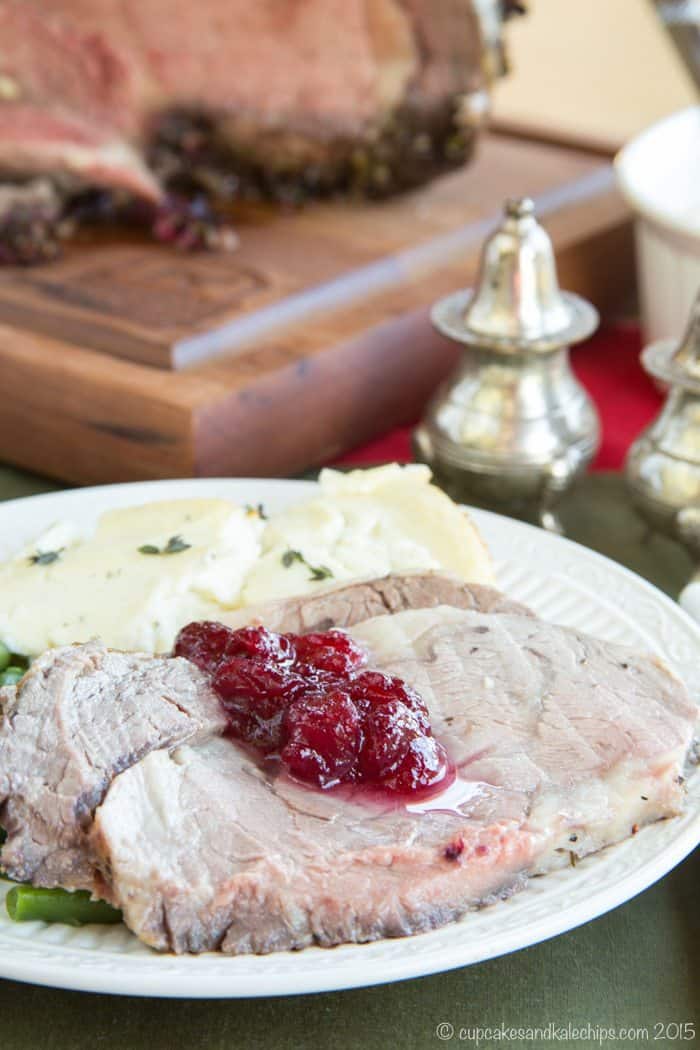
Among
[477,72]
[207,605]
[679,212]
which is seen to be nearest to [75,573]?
[207,605]

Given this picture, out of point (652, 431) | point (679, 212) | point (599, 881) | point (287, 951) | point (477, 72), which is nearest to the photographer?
point (287, 951)

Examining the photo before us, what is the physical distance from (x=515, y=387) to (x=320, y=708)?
3.79 feet

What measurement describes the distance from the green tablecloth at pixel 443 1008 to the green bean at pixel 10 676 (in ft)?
1.49

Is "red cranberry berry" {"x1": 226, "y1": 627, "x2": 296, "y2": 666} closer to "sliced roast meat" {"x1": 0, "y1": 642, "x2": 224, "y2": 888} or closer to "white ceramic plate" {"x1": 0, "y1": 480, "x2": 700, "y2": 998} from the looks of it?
"sliced roast meat" {"x1": 0, "y1": 642, "x2": 224, "y2": 888}

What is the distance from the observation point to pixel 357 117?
11.9 feet

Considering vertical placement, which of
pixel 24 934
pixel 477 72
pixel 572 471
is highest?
pixel 477 72

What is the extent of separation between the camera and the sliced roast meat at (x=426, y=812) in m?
1.51

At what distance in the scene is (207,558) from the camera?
2158 millimetres

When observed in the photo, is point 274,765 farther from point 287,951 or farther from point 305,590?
point 305,590

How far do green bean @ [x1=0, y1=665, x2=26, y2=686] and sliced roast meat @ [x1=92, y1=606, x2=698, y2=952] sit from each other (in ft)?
1.23

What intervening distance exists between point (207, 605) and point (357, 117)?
195cm

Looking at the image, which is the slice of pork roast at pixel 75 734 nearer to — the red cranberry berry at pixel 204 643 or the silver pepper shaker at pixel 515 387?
the red cranberry berry at pixel 204 643

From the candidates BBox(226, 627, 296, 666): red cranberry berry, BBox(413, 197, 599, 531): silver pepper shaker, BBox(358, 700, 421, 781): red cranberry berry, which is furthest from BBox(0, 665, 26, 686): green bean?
BBox(413, 197, 599, 531): silver pepper shaker

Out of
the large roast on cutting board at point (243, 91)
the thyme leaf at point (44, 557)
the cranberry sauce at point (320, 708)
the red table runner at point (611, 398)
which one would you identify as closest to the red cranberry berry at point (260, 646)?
the cranberry sauce at point (320, 708)
